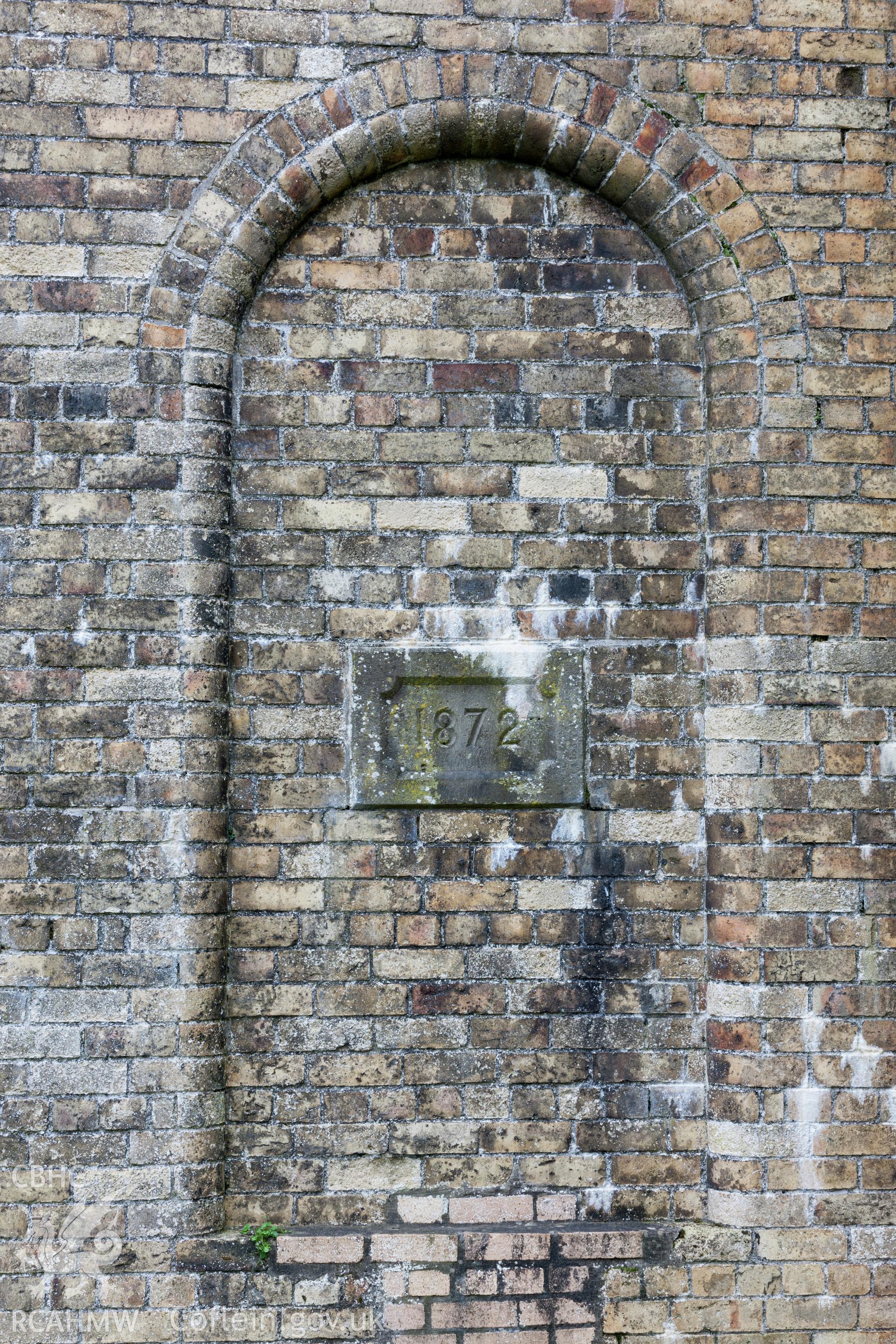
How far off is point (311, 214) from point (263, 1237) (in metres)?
2.66

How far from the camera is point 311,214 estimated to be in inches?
103

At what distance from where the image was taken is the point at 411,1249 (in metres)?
2.44

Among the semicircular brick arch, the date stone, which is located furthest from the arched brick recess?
the date stone

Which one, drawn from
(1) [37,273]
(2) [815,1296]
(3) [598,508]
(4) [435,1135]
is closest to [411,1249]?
(4) [435,1135]

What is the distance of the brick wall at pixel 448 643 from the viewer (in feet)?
8.04

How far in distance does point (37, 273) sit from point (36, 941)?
5.60ft

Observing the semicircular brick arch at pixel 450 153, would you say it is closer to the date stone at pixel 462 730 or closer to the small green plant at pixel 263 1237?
the date stone at pixel 462 730

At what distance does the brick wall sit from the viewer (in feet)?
8.04

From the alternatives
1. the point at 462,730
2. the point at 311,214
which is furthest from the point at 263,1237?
the point at 311,214

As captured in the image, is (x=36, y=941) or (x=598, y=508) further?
(x=598, y=508)

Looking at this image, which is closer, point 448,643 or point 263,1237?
point 263,1237

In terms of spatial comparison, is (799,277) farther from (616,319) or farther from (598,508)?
(598,508)

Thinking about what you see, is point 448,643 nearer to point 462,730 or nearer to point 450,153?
point 462,730

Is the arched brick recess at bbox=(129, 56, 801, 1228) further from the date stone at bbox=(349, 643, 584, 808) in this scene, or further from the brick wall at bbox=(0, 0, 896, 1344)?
the date stone at bbox=(349, 643, 584, 808)
